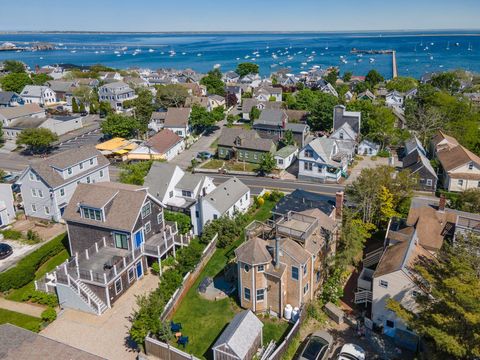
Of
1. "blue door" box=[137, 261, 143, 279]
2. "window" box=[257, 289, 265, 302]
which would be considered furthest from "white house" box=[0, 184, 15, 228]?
"window" box=[257, 289, 265, 302]

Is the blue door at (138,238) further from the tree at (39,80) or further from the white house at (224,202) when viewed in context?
the tree at (39,80)

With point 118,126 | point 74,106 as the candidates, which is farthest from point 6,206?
point 74,106

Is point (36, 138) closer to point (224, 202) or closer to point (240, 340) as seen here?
point (224, 202)

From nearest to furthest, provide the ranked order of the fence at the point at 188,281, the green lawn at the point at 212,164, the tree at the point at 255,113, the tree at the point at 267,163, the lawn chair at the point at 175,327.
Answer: the lawn chair at the point at 175,327 < the fence at the point at 188,281 < the tree at the point at 267,163 < the green lawn at the point at 212,164 < the tree at the point at 255,113

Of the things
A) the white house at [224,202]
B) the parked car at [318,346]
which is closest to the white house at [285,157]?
the white house at [224,202]

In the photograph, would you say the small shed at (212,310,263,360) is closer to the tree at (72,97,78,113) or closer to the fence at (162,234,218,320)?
the fence at (162,234,218,320)

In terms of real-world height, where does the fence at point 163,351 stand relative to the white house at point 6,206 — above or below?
below

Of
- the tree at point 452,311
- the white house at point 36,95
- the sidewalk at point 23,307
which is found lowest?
the sidewalk at point 23,307
